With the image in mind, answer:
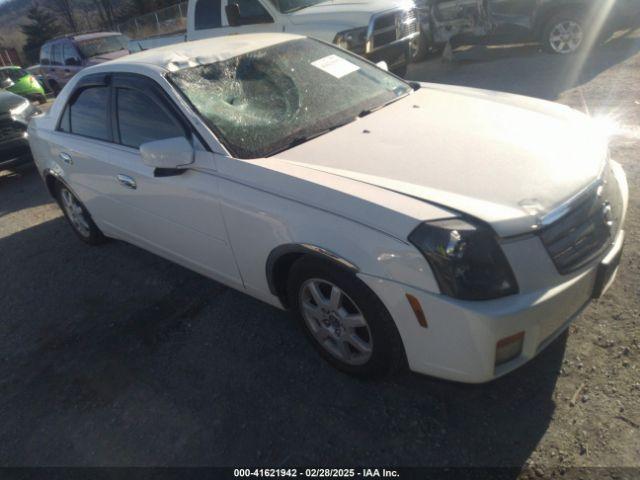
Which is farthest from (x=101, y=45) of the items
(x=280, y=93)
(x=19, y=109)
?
(x=280, y=93)

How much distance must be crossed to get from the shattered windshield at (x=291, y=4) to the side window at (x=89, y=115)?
199 inches

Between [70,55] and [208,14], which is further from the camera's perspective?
[70,55]

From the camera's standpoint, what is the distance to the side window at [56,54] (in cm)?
1316

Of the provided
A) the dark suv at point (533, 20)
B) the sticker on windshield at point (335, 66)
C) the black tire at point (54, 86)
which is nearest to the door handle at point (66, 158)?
the sticker on windshield at point (335, 66)

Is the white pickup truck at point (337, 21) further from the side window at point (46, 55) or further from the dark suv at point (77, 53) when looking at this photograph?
the side window at point (46, 55)

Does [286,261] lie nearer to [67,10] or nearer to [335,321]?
[335,321]

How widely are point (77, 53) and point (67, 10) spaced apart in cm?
2718

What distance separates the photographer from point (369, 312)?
2.35m

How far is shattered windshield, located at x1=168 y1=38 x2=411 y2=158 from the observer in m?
2.94

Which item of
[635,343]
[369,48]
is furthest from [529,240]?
[369,48]

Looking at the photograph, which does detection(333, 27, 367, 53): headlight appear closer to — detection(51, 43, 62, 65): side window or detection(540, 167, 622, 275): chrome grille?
detection(540, 167, 622, 275): chrome grille

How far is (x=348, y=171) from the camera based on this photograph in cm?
254

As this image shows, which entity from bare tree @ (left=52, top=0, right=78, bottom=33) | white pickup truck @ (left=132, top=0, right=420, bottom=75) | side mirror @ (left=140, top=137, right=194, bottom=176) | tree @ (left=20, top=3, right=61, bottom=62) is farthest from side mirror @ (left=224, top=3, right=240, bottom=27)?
tree @ (left=20, top=3, right=61, bottom=62)

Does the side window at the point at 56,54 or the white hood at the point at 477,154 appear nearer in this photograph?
the white hood at the point at 477,154
